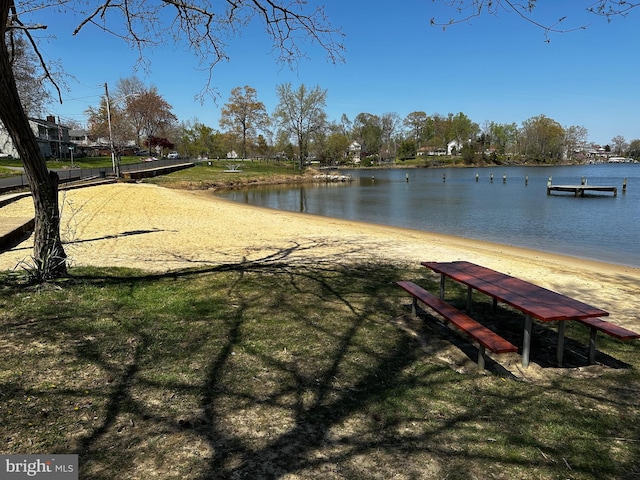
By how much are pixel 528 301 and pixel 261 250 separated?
7037mm

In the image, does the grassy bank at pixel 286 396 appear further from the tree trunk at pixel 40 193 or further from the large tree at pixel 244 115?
the large tree at pixel 244 115

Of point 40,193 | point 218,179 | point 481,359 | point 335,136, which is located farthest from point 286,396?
point 335,136

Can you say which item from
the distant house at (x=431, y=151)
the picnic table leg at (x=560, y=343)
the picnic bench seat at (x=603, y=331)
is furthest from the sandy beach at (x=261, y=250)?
the distant house at (x=431, y=151)

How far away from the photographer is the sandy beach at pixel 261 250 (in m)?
8.15

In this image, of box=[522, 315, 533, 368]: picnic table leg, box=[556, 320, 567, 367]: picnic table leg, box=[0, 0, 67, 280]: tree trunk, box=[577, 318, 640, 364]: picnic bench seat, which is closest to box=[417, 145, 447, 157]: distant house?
box=[0, 0, 67, 280]: tree trunk

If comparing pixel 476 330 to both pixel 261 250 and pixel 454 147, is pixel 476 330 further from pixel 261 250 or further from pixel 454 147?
pixel 454 147

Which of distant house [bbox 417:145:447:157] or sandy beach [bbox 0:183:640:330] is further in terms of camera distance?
distant house [bbox 417:145:447:157]

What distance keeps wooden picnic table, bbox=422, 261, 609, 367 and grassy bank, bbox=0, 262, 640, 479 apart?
45cm

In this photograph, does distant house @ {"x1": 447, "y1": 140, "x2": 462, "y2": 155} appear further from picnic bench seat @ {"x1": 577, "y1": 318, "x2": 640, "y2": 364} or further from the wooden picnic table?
picnic bench seat @ {"x1": 577, "y1": 318, "x2": 640, "y2": 364}

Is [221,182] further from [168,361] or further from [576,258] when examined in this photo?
[168,361]

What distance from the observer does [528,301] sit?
4.24 meters

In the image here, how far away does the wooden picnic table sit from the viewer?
3.87 m

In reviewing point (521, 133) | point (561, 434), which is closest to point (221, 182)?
point (561, 434)

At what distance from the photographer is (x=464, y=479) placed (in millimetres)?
2609
